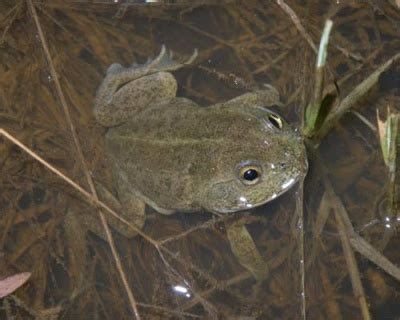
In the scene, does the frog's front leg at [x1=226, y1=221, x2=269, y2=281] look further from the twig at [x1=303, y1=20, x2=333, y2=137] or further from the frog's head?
the twig at [x1=303, y1=20, x2=333, y2=137]

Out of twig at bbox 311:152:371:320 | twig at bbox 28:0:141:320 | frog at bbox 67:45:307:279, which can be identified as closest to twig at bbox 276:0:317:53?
frog at bbox 67:45:307:279

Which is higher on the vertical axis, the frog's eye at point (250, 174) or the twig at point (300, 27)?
the twig at point (300, 27)

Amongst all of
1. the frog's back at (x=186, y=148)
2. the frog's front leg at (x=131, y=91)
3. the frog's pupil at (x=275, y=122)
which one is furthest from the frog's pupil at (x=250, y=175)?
the frog's front leg at (x=131, y=91)

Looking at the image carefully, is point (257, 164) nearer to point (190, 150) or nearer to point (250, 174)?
point (250, 174)

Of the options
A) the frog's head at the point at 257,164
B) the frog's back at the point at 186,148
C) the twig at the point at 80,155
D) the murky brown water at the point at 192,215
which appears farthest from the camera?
the murky brown water at the point at 192,215

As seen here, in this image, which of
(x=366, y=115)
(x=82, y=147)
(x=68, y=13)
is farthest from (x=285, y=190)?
(x=68, y=13)

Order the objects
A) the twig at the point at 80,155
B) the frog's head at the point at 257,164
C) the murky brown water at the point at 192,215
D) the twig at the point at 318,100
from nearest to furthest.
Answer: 1. the twig at the point at 318,100
2. the frog's head at the point at 257,164
3. the twig at the point at 80,155
4. the murky brown water at the point at 192,215

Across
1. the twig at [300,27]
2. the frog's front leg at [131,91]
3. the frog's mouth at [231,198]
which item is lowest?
the frog's mouth at [231,198]

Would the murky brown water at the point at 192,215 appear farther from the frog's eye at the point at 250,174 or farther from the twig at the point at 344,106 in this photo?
the frog's eye at the point at 250,174
